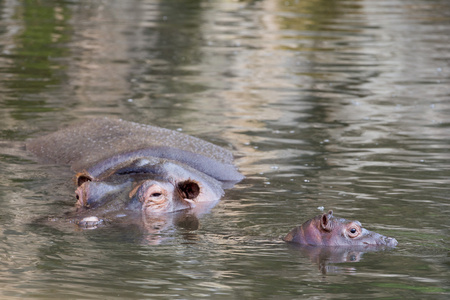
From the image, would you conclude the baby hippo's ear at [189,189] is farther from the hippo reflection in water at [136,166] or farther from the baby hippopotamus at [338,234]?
the baby hippopotamus at [338,234]

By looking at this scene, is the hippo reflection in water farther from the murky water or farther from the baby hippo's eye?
the baby hippo's eye

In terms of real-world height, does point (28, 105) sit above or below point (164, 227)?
below

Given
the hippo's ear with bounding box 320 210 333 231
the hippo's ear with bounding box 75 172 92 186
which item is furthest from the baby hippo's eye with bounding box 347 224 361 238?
the hippo's ear with bounding box 75 172 92 186

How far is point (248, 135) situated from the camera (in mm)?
10711

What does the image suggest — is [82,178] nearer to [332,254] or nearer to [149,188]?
[149,188]

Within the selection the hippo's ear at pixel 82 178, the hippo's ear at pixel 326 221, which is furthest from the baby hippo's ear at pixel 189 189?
the hippo's ear at pixel 326 221

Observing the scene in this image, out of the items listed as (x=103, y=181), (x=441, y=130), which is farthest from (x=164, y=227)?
(x=441, y=130)

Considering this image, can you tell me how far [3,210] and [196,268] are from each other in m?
2.19

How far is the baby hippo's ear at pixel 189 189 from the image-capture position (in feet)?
24.2

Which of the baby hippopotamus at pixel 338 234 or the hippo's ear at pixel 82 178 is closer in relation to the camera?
the baby hippopotamus at pixel 338 234

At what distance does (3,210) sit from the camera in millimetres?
7125

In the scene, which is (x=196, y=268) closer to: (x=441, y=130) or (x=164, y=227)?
(x=164, y=227)

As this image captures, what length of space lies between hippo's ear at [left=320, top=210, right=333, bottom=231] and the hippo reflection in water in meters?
1.67

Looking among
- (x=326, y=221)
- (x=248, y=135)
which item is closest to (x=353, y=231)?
(x=326, y=221)
